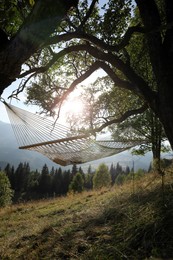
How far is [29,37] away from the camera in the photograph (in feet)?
6.34

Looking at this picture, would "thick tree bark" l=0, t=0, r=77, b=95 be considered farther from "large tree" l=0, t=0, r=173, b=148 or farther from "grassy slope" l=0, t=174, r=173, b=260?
"grassy slope" l=0, t=174, r=173, b=260

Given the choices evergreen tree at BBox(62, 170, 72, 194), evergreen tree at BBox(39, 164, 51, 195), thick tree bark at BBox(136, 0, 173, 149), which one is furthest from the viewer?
evergreen tree at BBox(62, 170, 72, 194)

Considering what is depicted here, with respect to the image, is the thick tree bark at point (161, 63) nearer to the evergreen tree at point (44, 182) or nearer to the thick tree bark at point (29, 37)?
the thick tree bark at point (29, 37)

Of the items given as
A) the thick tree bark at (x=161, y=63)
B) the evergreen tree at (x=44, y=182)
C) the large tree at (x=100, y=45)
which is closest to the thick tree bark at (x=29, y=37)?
the large tree at (x=100, y=45)

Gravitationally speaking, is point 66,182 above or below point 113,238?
below

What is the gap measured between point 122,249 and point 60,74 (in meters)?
6.29

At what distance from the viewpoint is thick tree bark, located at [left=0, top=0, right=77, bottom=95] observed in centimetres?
189

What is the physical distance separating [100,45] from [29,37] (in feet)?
5.88

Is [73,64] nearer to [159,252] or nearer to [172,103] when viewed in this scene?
[172,103]

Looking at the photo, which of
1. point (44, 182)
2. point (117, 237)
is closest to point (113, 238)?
point (117, 237)

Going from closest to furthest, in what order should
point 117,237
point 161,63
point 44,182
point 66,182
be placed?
point 117,237, point 161,63, point 44,182, point 66,182

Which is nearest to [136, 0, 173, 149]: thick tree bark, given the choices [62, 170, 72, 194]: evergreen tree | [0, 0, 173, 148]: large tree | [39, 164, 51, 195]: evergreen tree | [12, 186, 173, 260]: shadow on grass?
[0, 0, 173, 148]: large tree

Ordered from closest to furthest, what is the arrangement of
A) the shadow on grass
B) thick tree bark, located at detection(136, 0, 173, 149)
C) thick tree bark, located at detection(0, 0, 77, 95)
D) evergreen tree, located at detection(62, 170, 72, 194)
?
thick tree bark, located at detection(0, 0, 77, 95)
the shadow on grass
thick tree bark, located at detection(136, 0, 173, 149)
evergreen tree, located at detection(62, 170, 72, 194)

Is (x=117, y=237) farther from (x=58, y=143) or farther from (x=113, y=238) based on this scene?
(x=58, y=143)
